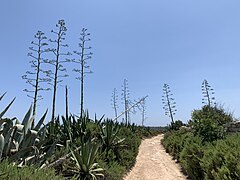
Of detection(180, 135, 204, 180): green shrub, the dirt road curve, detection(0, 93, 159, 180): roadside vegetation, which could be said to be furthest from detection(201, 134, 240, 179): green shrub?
detection(0, 93, 159, 180): roadside vegetation

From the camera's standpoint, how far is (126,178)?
29.9 ft

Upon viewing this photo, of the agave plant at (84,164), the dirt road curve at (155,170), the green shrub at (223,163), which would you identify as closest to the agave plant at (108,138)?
the dirt road curve at (155,170)

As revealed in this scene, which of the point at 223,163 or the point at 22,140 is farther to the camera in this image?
the point at 223,163

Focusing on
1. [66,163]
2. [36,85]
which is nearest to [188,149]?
[66,163]

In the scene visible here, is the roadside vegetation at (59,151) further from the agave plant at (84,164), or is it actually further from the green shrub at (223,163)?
the green shrub at (223,163)

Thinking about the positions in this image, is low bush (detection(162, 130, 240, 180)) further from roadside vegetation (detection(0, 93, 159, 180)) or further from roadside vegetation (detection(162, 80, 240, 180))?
roadside vegetation (detection(0, 93, 159, 180))

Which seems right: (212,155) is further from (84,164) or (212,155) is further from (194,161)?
(84,164)

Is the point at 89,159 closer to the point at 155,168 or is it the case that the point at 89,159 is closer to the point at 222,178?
the point at 222,178

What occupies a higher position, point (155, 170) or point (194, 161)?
point (194, 161)

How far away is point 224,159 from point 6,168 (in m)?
5.09

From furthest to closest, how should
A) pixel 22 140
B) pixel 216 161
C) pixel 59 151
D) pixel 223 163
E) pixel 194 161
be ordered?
pixel 194 161, pixel 59 151, pixel 216 161, pixel 223 163, pixel 22 140

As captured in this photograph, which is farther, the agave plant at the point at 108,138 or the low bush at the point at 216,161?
the agave plant at the point at 108,138

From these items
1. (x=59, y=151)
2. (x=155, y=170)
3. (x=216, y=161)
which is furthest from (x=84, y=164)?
(x=155, y=170)

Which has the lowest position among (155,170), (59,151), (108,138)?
(155,170)
